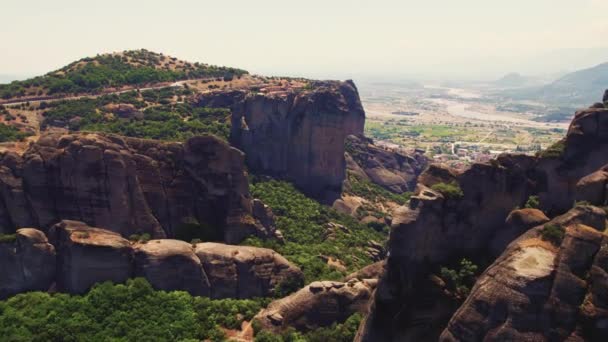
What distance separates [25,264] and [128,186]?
13279 mm

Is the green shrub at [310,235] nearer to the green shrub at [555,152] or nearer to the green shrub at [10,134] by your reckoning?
the green shrub at [555,152]

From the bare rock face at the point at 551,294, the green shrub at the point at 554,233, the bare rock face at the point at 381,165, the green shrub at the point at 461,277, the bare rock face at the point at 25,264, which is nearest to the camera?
the bare rock face at the point at 551,294

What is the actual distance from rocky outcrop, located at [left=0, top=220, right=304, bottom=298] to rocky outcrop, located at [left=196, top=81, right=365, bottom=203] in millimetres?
45283

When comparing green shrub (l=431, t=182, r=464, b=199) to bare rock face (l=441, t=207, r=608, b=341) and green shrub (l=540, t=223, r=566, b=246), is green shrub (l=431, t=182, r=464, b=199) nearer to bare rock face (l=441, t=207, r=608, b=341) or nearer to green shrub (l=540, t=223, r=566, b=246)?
green shrub (l=540, t=223, r=566, b=246)

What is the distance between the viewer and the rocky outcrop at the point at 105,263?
169 ft

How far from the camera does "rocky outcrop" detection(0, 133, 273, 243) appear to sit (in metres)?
56.6

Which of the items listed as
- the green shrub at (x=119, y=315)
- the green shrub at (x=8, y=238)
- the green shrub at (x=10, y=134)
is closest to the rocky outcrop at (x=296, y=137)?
the green shrub at (x=10, y=134)

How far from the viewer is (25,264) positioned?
51.7m

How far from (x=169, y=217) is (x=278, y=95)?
49.1 meters

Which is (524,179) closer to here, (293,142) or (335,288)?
(335,288)

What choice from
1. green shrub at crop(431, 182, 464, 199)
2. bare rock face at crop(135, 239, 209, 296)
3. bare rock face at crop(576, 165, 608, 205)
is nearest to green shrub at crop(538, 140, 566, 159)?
bare rock face at crop(576, 165, 608, 205)

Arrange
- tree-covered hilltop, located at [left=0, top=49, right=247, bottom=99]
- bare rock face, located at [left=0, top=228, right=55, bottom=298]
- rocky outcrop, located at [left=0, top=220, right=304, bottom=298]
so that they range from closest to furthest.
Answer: rocky outcrop, located at [left=0, top=220, right=304, bottom=298] → bare rock face, located at [left=0, top=228, right=55, bottom=298] → tree-covered hilltop, located at [left=0, top=49, right=247, bottom=99]

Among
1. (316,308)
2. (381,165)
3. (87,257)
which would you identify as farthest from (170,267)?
(381,165)

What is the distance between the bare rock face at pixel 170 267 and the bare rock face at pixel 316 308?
7.62m
